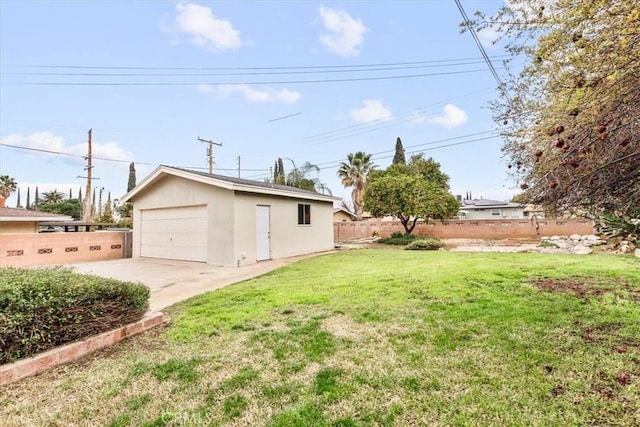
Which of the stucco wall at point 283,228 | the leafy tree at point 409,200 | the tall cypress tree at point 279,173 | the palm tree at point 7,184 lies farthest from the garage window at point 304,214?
the palm tree at point 7,184

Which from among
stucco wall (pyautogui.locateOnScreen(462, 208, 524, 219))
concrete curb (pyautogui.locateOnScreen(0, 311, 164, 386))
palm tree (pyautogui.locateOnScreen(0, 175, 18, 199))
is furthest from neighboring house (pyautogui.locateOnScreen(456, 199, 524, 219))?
palm tree (pyautogui.locateOnScreen(0, 175, 18, 199))

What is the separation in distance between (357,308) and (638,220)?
332 centimetres

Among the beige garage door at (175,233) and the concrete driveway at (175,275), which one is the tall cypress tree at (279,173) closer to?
the beige garage door at (175,233)

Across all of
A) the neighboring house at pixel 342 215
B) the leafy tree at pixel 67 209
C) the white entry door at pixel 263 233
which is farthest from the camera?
the leafy tree at pixel 67 209

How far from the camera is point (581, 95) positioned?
272 cm

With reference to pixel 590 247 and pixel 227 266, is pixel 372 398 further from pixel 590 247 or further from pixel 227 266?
pixel 590 247

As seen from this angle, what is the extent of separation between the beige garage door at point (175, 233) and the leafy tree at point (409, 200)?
36.6 feet

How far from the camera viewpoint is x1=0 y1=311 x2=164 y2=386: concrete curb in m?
2.92

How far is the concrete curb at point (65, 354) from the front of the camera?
292 centimetres

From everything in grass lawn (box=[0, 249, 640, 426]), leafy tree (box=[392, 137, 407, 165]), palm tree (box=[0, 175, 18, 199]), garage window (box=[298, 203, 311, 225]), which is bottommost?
grass lawn (box=[0, 249, 640, 426])

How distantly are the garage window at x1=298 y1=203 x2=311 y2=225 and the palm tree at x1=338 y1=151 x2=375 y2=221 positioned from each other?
19.1 meters

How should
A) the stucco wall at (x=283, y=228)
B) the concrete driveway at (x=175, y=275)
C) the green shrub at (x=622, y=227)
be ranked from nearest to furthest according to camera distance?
the green shrub at (x=622, y=227), the concrete driveway at (x=175, y=275), the stucco wall at (x=283, y=228)

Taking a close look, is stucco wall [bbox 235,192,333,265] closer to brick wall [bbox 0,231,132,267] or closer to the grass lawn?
the grass lawn

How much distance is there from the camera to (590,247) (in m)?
13.9
